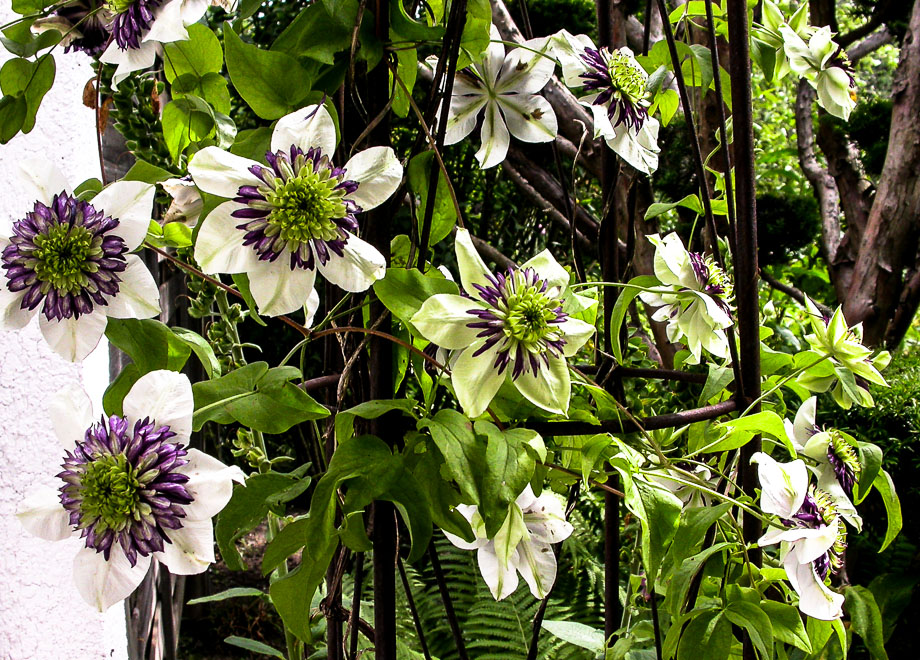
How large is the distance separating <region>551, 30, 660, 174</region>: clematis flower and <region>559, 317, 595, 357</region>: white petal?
14cm

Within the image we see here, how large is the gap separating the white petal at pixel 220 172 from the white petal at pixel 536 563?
0.25 meters

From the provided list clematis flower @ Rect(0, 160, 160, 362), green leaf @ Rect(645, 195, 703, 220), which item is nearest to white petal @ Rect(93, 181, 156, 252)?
clematis flower @ Rect(0, 160, 160, 362)

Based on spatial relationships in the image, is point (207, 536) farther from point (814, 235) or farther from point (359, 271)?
point (814, 235)

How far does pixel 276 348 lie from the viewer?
9.36 feet

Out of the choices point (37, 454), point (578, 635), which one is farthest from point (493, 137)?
point (37, 454)

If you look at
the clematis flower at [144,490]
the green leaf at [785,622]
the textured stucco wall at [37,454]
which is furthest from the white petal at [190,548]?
the textured stucco wall at [37,454]

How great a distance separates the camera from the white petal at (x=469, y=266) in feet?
1.21

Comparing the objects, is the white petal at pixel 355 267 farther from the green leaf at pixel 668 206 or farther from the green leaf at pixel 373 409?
the green leaf at pixel 668 206

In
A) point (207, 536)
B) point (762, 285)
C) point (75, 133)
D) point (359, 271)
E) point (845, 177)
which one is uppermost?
point (845, 177)

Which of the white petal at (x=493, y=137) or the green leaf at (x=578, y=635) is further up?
the white petal at (x=493, y=137)

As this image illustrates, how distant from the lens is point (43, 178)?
14.0 inches

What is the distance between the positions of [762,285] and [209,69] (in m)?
1.92

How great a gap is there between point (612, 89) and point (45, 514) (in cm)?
37

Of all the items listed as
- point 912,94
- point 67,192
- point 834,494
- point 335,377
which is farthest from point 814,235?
point 67,192
